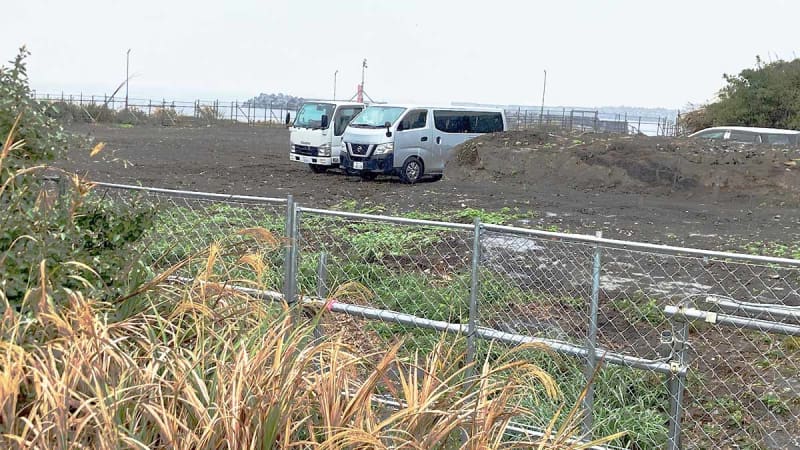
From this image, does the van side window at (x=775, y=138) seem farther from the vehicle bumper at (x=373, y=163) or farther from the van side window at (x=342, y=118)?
the van side window at (x=342, y=118)

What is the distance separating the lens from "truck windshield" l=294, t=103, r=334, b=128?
2320cm

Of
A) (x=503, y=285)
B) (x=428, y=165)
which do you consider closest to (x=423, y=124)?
(x=428, y=165)

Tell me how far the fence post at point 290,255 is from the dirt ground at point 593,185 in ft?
27.4

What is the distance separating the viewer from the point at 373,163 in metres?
21.1

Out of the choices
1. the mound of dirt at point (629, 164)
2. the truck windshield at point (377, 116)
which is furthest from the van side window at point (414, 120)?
the mound of dirt at point (629, 164)

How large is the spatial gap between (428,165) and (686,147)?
6.17m

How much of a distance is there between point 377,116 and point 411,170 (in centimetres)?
156

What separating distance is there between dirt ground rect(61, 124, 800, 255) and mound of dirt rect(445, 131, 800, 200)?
24 mm

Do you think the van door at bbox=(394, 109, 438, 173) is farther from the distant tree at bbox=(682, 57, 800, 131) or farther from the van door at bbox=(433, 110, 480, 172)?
the distant tree at bbox=(682, 57, 800, 131)

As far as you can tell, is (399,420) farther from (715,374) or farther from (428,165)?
(428,165)

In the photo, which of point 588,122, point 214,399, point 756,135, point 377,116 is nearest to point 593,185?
point 377,116

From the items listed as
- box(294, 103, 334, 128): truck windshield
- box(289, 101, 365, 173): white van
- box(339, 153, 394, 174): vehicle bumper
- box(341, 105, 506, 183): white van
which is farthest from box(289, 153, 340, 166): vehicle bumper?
box(339, 153, 394, 174): vehicle bumper

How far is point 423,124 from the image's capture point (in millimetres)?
21734

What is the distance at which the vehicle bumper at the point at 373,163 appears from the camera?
68.8 feet
